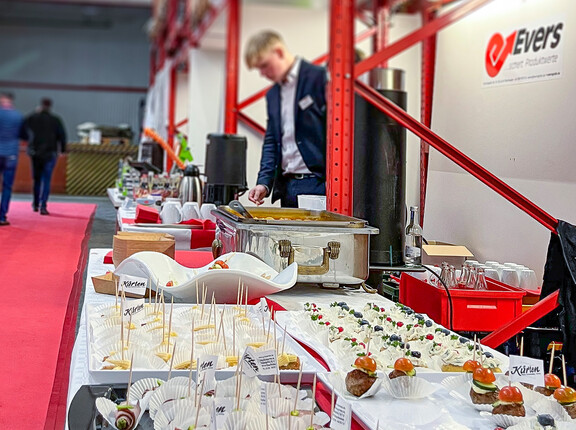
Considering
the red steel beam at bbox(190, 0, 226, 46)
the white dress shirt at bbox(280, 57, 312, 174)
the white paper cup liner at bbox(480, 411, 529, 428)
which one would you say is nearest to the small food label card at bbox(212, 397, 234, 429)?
the white paper cup liner at bbox(480, 411, 529, 428)

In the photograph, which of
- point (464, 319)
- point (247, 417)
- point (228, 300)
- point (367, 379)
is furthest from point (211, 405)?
point (464, 319)

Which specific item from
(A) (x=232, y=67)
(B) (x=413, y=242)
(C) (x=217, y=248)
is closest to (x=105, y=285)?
(C) (x=217, y=248)

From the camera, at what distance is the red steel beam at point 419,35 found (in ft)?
11.1

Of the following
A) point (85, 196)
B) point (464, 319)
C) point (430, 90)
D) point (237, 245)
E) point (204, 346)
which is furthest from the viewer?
point (85, 196)

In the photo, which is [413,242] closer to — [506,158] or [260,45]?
[506,158]

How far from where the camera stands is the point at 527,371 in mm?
1333

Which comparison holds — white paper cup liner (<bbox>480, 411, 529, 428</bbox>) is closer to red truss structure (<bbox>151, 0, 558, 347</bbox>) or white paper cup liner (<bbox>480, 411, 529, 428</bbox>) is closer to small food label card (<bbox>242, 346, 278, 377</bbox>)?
small food label card (<bbox>242, 346, 278, 377</bbox>)

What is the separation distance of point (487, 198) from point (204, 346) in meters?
1.85

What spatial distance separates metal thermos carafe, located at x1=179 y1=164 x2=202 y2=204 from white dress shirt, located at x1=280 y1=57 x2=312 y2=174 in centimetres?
64

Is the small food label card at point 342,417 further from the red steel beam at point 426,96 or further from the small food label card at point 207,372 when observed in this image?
the red steel beam at point 426,96

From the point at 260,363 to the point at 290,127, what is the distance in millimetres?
2993

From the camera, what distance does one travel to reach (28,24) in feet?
60.2

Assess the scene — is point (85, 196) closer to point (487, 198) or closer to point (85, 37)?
point (85, 37)

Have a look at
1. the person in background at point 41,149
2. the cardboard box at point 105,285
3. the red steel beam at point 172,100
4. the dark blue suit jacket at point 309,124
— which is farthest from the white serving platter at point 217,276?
the red steel beam at point 172,100
